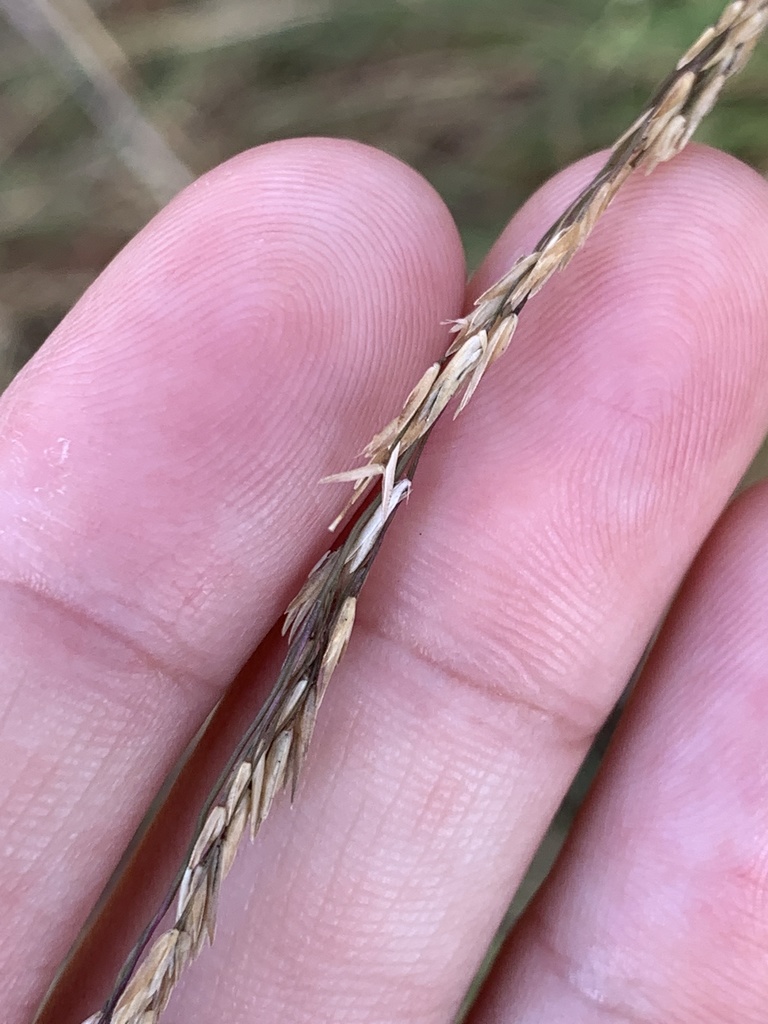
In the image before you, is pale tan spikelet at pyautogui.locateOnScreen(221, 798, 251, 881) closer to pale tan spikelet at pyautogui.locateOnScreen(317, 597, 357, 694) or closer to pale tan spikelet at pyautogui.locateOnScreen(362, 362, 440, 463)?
pale tan spikelet at pyautogui.locateOnScreen(317, 597, 357, 694)

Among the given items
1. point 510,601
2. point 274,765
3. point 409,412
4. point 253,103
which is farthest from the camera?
point 253,103

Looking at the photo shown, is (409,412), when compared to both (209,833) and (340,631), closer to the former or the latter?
(340,631)

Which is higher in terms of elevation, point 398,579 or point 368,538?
point 368,538

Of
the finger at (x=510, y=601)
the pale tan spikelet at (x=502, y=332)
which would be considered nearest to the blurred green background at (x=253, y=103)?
the finger at (x=510, y=601)

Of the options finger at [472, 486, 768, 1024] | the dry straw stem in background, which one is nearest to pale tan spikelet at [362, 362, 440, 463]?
the dry straw stem in background

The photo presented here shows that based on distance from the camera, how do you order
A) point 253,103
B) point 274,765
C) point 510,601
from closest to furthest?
point 274,765 < point 510,601 < point 253,103

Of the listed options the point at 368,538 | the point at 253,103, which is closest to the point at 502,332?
the point at 368,538

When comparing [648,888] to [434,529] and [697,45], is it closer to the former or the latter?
[434,529]
